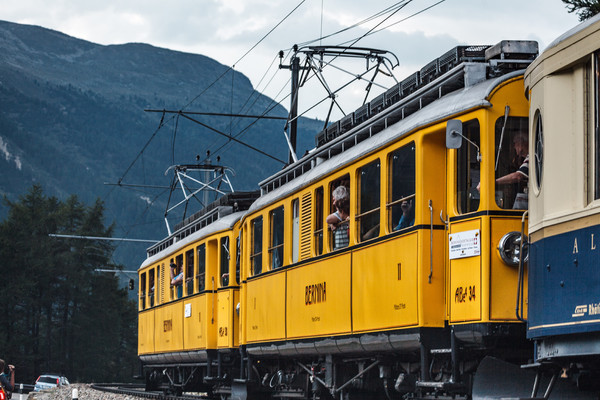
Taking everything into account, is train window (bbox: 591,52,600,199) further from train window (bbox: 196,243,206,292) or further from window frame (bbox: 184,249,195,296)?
window frame (bbox: 184,249,195,296)

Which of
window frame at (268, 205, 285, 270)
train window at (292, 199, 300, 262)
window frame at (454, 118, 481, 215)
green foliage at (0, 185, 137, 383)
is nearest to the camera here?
window frame at (454, 118, 481, 215)

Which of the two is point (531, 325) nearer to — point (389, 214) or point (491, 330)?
point (491, 330)

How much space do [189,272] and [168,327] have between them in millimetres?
2802

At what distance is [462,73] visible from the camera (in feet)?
35.7

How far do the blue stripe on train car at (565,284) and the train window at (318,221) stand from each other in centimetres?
588

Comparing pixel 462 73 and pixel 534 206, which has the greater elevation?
pixel 462 73

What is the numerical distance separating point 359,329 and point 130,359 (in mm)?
85239

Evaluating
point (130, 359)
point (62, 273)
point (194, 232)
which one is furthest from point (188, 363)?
point (130, 359)

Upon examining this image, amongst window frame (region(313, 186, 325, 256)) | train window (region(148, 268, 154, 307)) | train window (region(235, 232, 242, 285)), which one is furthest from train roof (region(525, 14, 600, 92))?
train window (region(148, 268, 154, 307))

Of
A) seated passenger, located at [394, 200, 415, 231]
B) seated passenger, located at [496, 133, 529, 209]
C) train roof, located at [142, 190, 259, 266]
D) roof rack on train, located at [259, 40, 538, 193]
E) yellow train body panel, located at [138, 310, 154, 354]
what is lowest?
yellow train body panel, located at [138, 310, 154, 354]

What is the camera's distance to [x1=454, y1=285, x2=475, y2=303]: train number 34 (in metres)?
10.0

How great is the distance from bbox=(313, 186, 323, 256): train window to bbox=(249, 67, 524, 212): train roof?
20 cm

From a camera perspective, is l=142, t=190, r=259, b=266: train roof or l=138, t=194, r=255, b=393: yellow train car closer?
l=138, t=194, r=255, b=393: yellow train car

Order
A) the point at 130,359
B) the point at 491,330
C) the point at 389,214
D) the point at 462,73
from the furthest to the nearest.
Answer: the point at 130,359
the point at 389,214
the point at 462,73
the point at 491,330
